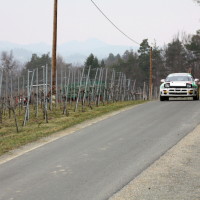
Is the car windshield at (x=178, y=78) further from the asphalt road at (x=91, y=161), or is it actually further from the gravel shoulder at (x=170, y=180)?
the gravel shoulder at (x=170, y=180)

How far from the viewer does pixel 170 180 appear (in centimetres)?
662

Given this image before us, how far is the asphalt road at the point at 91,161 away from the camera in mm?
6281

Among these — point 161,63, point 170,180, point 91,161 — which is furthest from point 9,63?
point 170,180

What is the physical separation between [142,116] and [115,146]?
5739 mm

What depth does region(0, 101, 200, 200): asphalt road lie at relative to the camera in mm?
6281

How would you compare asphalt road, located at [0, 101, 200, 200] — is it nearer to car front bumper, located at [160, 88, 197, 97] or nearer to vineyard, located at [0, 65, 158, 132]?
vineyard, located at [0, 65, 158, 132]

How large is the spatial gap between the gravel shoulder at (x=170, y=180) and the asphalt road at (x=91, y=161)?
0.69 feet

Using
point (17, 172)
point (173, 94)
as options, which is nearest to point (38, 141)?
point (17, 172)

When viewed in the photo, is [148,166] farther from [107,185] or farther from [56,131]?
[56,131]

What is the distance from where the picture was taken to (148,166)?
24.9 ft

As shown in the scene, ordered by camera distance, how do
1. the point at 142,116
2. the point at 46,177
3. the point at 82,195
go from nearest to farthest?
1. the point at 82,195
2. the point at 46,177
3. the point at 142,116

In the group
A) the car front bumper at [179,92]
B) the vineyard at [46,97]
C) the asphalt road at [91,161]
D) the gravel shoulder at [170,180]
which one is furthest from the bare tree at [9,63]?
the gravel shoulder at [170,180]

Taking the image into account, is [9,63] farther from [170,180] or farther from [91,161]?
[170,180]

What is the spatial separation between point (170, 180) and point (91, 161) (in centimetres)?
210
